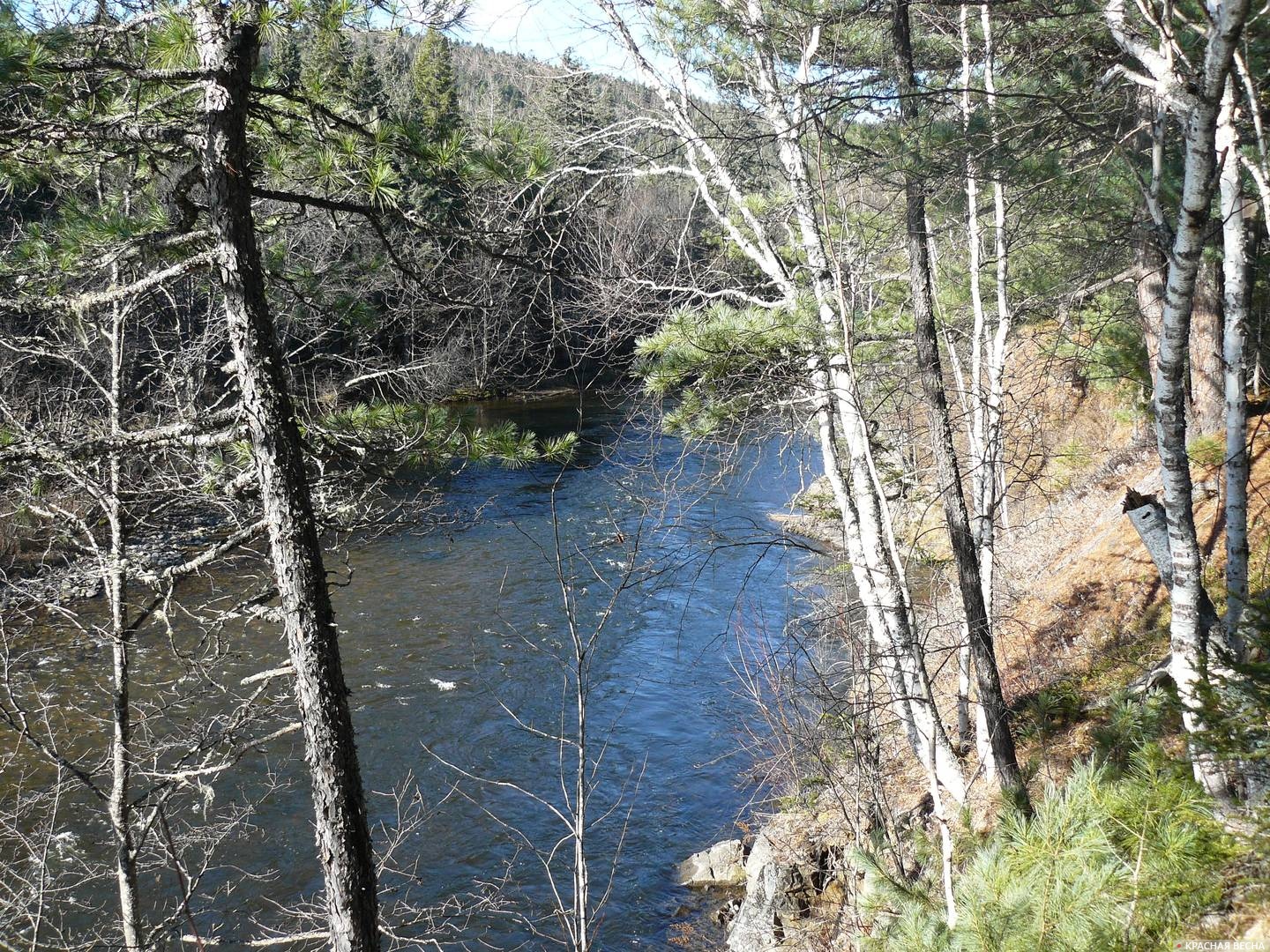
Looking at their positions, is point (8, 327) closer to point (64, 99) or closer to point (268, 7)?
point (64, 99)

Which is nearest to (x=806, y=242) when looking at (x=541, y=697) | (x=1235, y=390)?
(x=1235, y=390)

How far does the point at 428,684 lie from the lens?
11.9m

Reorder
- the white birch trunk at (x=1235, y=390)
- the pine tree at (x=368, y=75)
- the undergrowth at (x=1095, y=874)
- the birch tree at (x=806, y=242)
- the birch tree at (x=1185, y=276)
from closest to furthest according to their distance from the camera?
the undergrowth at (x=1095, y=874) → the birch tree at (x=1185, y=276) → the white birch trunk at (x=1235, y=390) → the birch tree at (x=806, y=242) → the pine tree at (x=368, y=75)

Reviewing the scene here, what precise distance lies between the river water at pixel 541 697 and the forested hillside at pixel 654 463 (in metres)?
0.09

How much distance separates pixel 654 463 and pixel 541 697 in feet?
17.5

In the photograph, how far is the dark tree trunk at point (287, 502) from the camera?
3826 mm

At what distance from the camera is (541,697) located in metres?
11.7

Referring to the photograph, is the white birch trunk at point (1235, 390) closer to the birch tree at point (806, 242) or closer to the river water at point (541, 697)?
the birch tree at point (806, 242)

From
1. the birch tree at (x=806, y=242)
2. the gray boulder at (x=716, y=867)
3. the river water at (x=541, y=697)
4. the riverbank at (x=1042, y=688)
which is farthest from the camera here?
the gray boulder at (x=716, y=867)

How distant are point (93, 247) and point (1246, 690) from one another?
201 inches

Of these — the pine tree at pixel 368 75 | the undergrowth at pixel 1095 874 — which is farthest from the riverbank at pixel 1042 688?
the pine tree at pixel 368 75

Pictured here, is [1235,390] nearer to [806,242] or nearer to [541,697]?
[806,242]

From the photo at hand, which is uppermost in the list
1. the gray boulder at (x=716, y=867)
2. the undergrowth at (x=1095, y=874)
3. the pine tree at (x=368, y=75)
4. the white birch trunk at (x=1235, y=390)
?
the pine tree at (x=368, y=75)

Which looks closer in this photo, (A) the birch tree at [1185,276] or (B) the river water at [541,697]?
(A) the birch tree at [1185,276]
